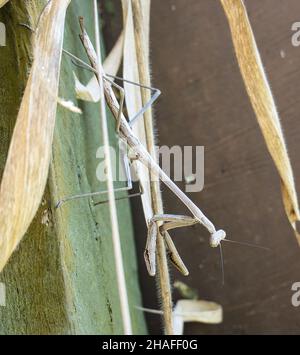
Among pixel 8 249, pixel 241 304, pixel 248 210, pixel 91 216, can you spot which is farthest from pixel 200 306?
pixel 8 249

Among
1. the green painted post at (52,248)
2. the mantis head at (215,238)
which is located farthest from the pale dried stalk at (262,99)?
the green painted post at (52,248)

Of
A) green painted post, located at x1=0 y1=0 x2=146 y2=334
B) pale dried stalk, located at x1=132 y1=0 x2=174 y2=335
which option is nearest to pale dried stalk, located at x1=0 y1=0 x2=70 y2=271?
Answer: green painted post, located at x1=0 y1=0 x2=146 y2=334
